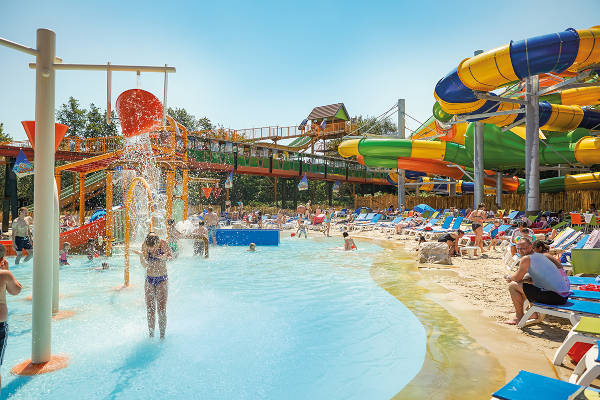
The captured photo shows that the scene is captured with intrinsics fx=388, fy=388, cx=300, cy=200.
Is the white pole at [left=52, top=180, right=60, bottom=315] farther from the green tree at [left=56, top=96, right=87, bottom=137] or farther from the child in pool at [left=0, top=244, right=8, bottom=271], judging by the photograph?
the green tree at [left=56, top=96, right=87, bottom=137]

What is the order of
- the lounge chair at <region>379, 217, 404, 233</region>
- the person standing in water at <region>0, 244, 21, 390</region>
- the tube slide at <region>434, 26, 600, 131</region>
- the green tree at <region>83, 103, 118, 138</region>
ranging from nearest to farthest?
the person standing in water at <region>0, 244, 21, 390</region>, the tube slide at <region>434, 26, 600, 131</region>, the lounge chair at <region>379, 217, 404, 233</region>, the green tree at <region>83, 103, 118, 138</region>

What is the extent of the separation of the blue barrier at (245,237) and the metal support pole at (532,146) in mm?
8724

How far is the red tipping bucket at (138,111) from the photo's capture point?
15.4ft

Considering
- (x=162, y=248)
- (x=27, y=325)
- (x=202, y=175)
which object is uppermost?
(x=202, y=175)

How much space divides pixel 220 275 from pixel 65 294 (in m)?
3.02

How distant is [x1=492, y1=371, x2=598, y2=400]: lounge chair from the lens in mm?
2115

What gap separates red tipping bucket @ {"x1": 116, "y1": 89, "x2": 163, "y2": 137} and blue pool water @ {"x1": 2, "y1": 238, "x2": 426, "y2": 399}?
2.56 metres

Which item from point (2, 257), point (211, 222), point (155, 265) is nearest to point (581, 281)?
point (155, 265)

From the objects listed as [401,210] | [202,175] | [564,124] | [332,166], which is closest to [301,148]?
[332,166]

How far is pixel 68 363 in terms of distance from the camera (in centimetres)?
381

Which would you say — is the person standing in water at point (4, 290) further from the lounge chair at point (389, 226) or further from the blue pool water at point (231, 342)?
the lounge chair at point (389, 226)

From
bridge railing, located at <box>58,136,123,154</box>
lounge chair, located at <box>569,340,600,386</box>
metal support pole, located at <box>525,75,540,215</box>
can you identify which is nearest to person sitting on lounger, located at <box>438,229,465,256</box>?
metal support pole, located at <box>525,75,540,215</box>

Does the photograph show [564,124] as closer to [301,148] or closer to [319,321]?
[319,321]

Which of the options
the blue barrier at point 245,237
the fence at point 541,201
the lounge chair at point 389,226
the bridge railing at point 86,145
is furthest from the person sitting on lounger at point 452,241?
the bridge railing at point 86,145
